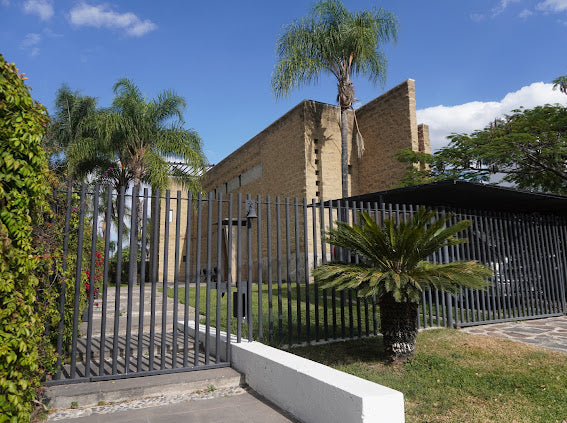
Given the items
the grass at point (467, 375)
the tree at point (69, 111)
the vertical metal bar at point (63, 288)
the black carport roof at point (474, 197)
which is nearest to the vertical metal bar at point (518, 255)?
the black carport roof at point (474, 197)

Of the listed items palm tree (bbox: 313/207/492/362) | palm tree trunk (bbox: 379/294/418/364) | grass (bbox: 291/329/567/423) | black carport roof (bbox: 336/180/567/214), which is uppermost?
black carport roof (bbox: 336/180/567/214)

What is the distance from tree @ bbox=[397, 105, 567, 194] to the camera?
11.2 m

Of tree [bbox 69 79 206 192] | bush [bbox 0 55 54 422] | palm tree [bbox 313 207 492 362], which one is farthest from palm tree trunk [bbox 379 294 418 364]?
tree [bbox 69 79 206 192]

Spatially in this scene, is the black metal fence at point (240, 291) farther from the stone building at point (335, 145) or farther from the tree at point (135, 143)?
the tree at point (135, 143)

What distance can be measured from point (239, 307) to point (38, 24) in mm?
4522

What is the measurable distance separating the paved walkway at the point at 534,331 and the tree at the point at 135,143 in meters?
11.6

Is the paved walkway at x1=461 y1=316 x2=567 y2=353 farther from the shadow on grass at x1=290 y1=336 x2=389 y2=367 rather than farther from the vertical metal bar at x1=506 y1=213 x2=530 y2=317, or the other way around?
the shadow on grass at x1=290 y1=336 x2=389 y2=367

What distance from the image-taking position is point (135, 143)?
16.2m

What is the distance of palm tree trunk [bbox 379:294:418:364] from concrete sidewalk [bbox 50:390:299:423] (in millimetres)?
1713

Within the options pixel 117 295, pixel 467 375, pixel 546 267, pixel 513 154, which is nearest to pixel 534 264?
pixel 546 267

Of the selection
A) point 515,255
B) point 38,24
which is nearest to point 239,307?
point 38,24

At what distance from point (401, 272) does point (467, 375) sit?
4.19 ft

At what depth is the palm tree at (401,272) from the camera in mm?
4457

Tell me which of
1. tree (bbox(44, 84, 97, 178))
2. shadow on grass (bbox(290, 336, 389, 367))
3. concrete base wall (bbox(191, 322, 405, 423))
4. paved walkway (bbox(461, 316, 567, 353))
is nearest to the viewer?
concrete base wall (bbox(191, 322, 405, 423))
